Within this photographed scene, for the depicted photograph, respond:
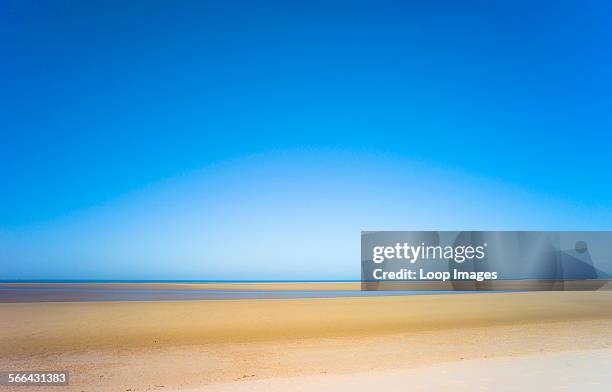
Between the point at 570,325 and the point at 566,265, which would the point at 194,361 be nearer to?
the point at 570,325

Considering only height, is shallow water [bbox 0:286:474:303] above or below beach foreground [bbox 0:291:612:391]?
below

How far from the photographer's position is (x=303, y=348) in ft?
45.0

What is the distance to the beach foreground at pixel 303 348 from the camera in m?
9.17

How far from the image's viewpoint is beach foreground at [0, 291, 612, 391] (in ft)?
30.1

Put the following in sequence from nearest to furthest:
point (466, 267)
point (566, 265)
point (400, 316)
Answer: point (400, 316)
point (466, 267)
point (566, 265)

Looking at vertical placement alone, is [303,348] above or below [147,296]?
above

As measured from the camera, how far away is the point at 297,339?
15570 millimetres

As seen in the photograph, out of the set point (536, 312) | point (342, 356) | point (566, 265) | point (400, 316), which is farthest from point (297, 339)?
point (566, 265)

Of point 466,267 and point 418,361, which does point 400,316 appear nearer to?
point 418,361

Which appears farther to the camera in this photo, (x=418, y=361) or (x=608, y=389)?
(x=418, y=361)

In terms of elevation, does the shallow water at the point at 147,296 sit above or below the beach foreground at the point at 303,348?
below

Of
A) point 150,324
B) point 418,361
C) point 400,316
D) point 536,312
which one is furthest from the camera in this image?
point 536,312

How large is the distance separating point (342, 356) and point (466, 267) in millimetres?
46282

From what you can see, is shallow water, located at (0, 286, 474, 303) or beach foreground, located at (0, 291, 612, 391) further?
shallow water, located at (0, 286, 474, 303)
